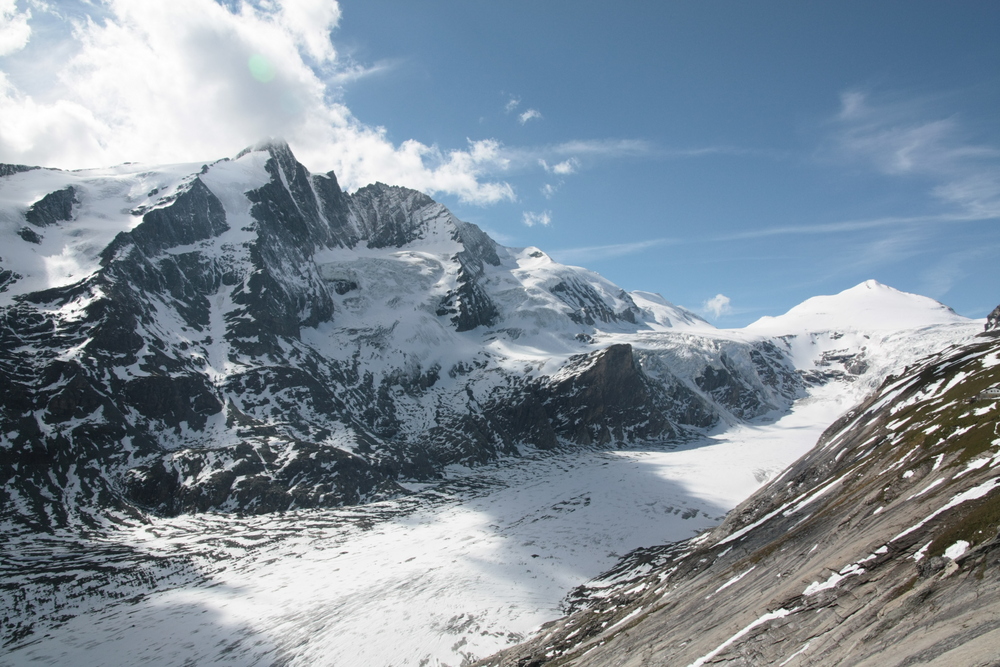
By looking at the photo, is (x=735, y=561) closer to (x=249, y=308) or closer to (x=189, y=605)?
(x=189, y=605)

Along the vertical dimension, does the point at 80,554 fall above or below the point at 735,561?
above

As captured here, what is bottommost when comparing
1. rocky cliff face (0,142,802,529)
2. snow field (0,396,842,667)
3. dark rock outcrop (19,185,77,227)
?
snow field (0,396,842,667)

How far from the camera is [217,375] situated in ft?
445

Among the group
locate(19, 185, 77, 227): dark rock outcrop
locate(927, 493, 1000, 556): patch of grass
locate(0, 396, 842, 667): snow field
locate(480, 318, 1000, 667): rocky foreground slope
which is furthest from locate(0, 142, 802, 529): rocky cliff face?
locate(927, 493, 1000, 556): patch of grass

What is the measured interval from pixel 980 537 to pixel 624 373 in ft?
588

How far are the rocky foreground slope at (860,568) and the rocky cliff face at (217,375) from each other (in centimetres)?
8913

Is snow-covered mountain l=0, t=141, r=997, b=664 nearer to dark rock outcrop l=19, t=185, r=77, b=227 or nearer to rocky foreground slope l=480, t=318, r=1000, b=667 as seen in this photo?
dark rock outcrop l=19, t=185, r=77, b=227

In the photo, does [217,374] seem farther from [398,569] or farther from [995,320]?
[995,320]

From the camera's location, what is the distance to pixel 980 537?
59.9 ft

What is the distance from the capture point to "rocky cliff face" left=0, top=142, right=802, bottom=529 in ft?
344

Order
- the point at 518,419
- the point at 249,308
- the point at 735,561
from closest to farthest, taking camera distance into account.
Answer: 1. the point at 735,561
2. the point at 249,308
3. the point at 518,419

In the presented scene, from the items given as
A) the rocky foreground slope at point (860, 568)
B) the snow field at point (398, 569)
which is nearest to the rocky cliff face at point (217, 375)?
the snow field at point (398, 569)

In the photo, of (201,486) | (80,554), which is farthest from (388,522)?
(80,554)

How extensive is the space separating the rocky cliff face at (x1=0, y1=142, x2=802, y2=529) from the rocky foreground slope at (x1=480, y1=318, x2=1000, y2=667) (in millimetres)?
89134
